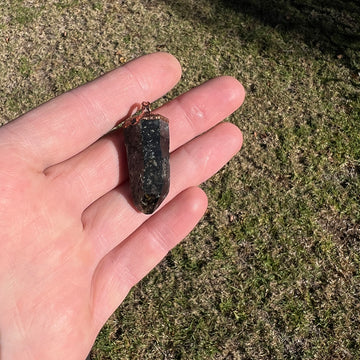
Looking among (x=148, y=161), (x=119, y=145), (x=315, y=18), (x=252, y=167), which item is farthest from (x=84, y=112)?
(x=315, y=18)

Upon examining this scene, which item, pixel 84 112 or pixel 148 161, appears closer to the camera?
pixel 148 161

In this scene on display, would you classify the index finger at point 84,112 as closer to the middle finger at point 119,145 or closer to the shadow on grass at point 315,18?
the middle finger at point 119,145

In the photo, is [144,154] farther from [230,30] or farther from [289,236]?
[230,30]

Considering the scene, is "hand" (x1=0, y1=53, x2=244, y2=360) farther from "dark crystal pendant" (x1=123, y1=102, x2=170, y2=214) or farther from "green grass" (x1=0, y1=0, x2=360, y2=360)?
"green grass" (x1=0, y1=0, x2=360, y2=360)

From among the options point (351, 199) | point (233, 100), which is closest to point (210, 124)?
point (233, 100)

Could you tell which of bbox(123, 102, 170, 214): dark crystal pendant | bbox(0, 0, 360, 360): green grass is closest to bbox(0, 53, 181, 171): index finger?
bbox(123, 102, 170, 214): dark crystal pendant

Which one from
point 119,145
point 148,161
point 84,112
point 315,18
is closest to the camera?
point 148,161

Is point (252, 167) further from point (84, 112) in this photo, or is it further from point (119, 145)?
point (84, 112)

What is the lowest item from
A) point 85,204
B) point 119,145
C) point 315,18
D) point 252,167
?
point 252,167
